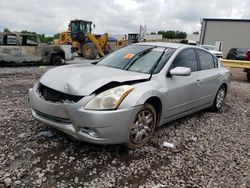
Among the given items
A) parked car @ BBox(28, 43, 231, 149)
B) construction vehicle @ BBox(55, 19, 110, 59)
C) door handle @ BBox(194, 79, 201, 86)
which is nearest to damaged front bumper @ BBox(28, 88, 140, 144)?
parked car @ BBox(28, 43, 231, 149)

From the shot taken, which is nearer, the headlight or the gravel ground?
the gravel ground

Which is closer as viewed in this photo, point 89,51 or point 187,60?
point 187,60

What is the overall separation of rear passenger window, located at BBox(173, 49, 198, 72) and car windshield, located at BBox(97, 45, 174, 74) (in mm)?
181

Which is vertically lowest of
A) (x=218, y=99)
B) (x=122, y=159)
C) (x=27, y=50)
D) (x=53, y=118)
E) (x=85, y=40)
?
(x=122, y=159)

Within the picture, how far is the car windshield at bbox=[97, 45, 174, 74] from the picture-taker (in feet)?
12.7

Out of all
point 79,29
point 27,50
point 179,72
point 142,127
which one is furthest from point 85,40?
point 142,127

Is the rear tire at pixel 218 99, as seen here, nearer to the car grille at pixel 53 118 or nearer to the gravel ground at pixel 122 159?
the gravel ground at pixel 122 159

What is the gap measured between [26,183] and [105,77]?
1578mm

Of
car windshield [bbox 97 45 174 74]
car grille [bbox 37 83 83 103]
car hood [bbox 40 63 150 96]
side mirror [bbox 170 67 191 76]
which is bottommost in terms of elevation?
car grille [bbox 37 83 83 103]

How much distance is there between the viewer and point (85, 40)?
18828 mm

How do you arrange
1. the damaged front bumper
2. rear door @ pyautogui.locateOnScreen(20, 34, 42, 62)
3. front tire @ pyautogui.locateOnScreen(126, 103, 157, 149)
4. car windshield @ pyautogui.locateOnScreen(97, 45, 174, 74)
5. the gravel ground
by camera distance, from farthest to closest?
rear door @ pyautogui.locateOnScreen(20, 34, 42, 62), car windshield @ pyautogui.locateOnScreen(97, 45, 174, 74), front tire @ pyautogui.locateOnScreen(126, 103, 157, 149), the damaged front bumper, the gravel ground

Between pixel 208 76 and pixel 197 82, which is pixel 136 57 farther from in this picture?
pixel 208 76

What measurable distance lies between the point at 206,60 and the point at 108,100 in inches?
122

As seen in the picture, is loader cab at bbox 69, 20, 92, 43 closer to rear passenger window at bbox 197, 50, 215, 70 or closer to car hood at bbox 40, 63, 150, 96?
rear passenger window at bbox 197, 50, 215, 70
